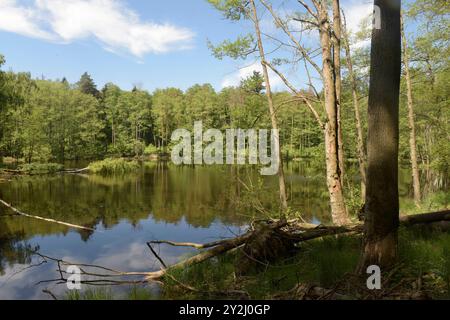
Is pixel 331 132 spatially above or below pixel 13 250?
above

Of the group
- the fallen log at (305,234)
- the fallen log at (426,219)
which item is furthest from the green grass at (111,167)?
the fallen log at (426,219)

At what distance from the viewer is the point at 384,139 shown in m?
3.75

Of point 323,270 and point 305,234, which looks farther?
point 305,234

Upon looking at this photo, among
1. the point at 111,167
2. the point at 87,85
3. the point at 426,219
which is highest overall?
the point at 87,85

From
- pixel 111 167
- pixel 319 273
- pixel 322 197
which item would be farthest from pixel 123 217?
pixel 111 167

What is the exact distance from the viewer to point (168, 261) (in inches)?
385

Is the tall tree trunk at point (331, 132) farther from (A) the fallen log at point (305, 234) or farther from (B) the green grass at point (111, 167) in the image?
(B) the green grass at point (111, 167)

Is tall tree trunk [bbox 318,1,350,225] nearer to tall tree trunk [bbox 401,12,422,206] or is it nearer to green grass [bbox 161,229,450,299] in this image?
green grass [bbox 161,229,450,299]

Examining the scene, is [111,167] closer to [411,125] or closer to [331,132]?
[411,125]

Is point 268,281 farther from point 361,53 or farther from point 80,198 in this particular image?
point 80,198

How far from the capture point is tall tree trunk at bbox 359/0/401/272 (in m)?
3.71

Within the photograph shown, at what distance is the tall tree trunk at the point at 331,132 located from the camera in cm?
718

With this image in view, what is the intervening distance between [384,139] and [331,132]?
11.4 ft

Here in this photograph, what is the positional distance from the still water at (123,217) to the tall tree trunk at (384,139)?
3932 mm
